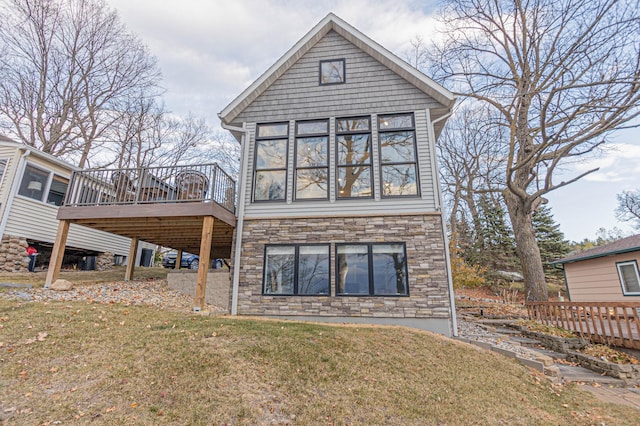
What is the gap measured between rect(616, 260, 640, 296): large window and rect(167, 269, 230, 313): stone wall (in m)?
13.8

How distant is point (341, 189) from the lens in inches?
303

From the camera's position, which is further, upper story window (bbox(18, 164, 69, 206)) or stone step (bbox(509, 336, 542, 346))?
upper story window (bbox(18, 164, 69, 206))

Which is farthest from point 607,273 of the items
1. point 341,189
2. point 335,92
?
point 335,92

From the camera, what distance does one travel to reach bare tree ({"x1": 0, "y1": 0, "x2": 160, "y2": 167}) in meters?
14.6

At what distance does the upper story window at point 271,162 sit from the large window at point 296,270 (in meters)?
1.47

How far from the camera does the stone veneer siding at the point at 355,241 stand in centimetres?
666

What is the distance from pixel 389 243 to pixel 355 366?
333 cm

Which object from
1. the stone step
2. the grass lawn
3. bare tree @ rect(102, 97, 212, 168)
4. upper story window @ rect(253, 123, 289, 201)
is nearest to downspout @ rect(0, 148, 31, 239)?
the grass lawn

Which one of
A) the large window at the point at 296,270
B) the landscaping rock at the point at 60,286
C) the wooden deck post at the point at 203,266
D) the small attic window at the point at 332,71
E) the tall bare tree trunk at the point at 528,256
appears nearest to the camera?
the wooden deck post at the point at 203,266

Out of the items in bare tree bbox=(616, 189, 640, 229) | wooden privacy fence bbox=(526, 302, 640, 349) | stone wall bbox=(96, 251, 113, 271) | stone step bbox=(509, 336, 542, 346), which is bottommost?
stone step bbox=(509, 336, 542, 346)

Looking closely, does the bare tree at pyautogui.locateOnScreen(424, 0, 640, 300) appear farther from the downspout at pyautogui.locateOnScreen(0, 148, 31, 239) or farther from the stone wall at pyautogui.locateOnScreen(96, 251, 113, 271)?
the stone wall at pyautogui.locateOnScreen(96, 251, 113, 271)

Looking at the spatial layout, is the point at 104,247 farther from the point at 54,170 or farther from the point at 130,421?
the point at 130,421

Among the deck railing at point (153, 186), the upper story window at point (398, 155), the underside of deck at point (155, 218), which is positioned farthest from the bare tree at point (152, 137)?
the upper story window at point (398, 155)

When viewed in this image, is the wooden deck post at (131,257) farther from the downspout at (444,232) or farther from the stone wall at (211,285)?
the downspout at (444,232)
